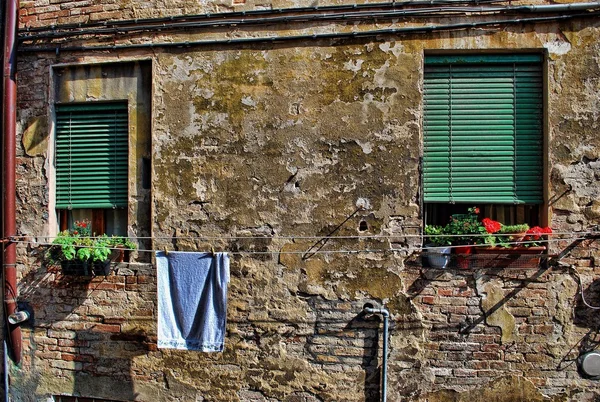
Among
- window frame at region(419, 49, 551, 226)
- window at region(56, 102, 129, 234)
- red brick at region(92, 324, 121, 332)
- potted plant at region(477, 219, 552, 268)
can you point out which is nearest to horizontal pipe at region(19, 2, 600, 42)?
window frame at region(419, 49, 551, 226)

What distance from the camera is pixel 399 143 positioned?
3.95 metres

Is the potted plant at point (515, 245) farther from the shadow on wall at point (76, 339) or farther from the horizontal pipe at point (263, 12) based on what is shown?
the shadow on wall at point (76, 339)

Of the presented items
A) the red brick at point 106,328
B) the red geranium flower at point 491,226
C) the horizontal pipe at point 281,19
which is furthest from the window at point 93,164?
the red geranium flower at point 491,226

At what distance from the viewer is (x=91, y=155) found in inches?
177

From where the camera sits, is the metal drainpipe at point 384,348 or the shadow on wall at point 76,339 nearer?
the metal drainpipe at point 384,348

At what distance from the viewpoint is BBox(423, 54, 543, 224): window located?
3.95 m

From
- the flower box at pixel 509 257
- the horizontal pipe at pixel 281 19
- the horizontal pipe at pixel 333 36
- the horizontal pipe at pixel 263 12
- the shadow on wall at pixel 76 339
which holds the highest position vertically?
the horizontal pipe at pixel 263 12

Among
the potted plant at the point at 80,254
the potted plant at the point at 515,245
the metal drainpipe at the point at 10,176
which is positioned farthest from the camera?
the metal drainpipe at the point at 10,176

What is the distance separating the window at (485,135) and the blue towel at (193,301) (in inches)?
83.0

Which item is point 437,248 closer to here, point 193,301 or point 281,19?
point 193,301

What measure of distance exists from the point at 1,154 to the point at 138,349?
2537mm

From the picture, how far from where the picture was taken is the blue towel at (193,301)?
153 inches

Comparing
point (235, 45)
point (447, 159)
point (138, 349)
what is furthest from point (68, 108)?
point (447, 159)

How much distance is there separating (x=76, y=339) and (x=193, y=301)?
1514 millimetres
